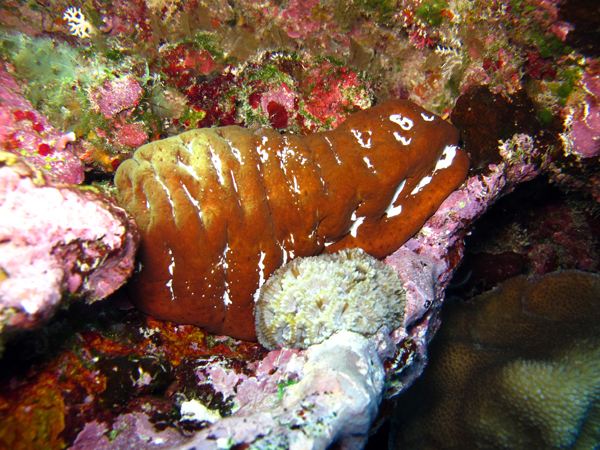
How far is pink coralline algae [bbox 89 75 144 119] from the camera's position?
284cm

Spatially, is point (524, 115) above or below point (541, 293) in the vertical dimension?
above

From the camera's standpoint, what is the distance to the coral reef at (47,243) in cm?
140

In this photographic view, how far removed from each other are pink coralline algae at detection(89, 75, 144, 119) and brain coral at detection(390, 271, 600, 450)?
4852mm

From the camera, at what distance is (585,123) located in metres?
2.88

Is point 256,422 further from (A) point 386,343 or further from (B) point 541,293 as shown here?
(B) point 541,293

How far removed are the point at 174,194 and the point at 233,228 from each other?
1.96ft

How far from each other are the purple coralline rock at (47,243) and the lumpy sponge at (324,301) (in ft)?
4.45

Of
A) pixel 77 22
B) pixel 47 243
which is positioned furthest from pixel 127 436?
pixel 77 22

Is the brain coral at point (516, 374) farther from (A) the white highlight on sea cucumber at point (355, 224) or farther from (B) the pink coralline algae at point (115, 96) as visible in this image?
(B) the pink coralline algae at point (115, 96)

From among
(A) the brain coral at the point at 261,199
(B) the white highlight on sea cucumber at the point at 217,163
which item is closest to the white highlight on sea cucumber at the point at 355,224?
(A) the brain coral at the point at 261,199

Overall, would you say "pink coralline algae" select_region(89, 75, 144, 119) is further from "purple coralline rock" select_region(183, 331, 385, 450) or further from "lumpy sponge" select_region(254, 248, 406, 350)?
"purple coralline rock" select_region(183, 331, 385, 450)

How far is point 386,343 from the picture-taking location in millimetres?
2525

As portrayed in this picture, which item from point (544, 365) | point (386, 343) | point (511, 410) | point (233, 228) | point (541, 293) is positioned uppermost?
point (233, 228)

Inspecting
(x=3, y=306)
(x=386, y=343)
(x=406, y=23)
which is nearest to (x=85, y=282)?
(x=3, y=306)
